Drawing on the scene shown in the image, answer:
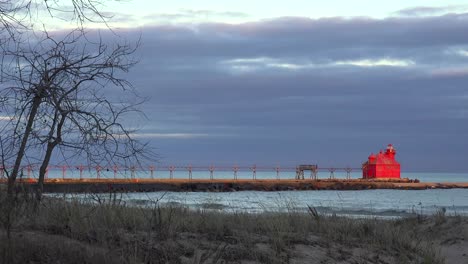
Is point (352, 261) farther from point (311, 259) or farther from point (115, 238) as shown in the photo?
point (115, 238)

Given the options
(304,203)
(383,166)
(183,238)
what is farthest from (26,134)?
(383,166)

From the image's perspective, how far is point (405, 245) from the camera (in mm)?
12742

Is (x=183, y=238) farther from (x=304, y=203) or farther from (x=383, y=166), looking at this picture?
(x=383, y=166)

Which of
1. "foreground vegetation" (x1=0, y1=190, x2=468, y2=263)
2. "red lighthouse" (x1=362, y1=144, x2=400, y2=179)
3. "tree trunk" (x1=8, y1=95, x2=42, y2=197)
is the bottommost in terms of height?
"foreground vegetation" (x1=0, y1=190, x2=468, y2=263)

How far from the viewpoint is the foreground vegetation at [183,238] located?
8.97 meters

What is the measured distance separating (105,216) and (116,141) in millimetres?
1663

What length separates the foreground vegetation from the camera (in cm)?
897

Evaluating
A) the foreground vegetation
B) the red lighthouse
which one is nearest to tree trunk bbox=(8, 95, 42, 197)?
the foreground vegetation

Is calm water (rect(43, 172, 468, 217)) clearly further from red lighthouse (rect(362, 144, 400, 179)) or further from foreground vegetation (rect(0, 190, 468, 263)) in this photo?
red lighthouse (rect(362, 144, 400, 179))

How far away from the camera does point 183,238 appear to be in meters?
10.8

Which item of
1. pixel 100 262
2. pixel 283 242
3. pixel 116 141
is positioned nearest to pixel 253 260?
pixel 283 242

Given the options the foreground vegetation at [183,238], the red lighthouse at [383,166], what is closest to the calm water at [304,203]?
the foreground vegetation at [183,238]

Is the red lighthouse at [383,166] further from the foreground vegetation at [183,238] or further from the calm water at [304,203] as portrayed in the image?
the foreground vegetation at [183,238]

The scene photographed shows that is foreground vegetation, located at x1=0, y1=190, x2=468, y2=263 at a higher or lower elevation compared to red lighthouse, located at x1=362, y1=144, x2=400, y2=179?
lower
